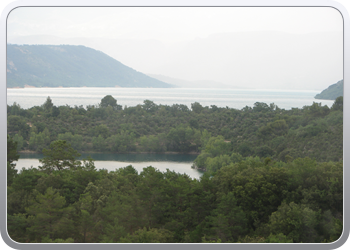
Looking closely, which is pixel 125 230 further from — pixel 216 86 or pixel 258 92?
pixel 258 92

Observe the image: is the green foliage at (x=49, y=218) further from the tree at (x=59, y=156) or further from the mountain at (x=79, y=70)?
the mountain at (x=79, y=70)

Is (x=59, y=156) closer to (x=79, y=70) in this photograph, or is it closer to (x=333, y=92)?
(x=79, y=70)

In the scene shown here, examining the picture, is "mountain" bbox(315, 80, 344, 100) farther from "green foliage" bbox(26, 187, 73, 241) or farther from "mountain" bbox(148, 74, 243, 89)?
"green foliage" bbox(26, 187, 73, 241)

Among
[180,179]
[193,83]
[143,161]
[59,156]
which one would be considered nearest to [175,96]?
[193,83]

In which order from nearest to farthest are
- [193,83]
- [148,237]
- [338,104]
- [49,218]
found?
Result: [148,237]
[338,104]
[49,218]
[193,83]

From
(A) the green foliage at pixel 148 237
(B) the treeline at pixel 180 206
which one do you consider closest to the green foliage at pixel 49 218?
(B) the treeline at pixel 180 206

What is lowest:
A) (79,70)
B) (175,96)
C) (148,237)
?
(148,237)
